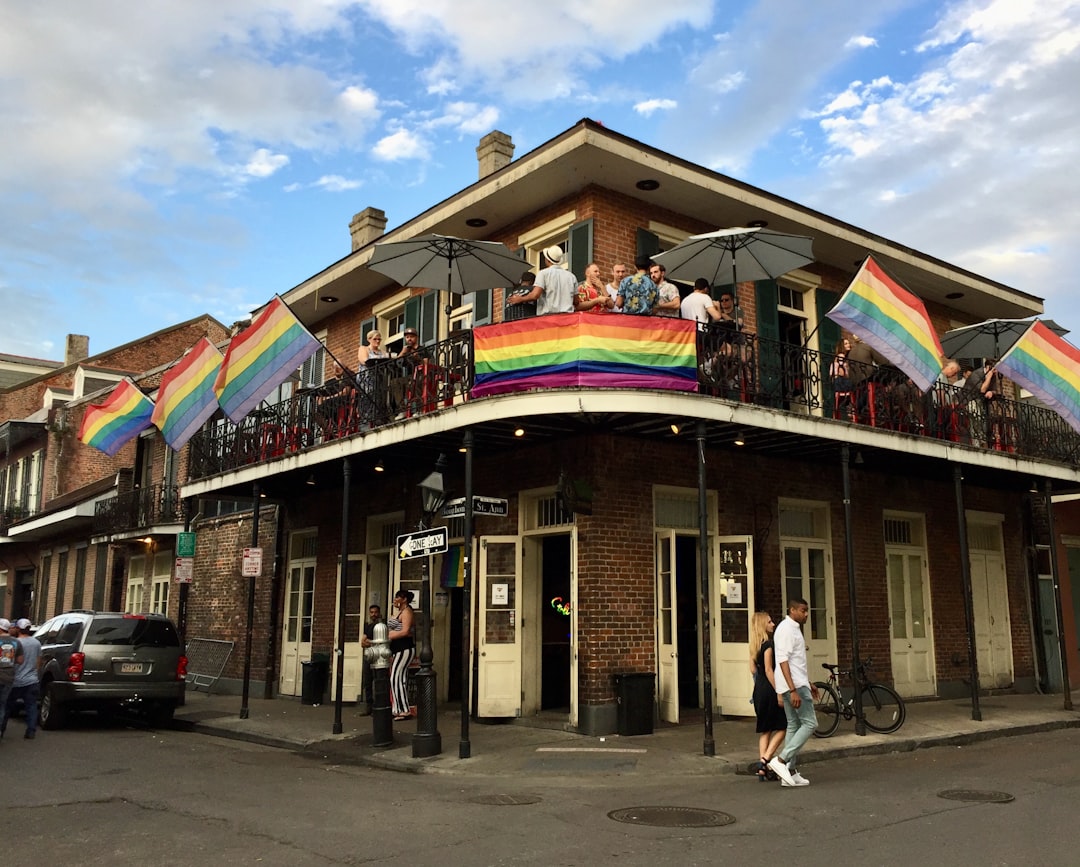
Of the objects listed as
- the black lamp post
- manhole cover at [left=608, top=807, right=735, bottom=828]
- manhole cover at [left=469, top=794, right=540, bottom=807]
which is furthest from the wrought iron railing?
manhole cover at [left=608, top=807, right=735, bottom=828]

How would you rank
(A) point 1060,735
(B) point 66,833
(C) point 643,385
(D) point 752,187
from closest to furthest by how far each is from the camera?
(B) point 66,833 → (C) point 643,385 → (A) point 1060,735 → (D) point 752,187

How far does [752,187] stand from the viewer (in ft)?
45.0

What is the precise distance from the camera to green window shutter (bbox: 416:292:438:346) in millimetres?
15805

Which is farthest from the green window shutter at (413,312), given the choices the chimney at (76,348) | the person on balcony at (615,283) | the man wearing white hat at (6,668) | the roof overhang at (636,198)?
the chimney at (76,348)

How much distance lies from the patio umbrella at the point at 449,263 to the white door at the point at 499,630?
139 inches

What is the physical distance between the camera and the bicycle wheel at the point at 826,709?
11195 millimetres

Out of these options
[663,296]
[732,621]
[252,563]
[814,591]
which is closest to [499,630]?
[732,621]

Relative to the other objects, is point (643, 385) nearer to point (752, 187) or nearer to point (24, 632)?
point (752, 187)

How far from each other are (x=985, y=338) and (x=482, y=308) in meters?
8.89

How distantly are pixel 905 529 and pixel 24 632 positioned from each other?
539 inches

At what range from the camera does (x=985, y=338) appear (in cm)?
1656

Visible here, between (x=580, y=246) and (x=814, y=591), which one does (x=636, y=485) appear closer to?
(x=580, y=246)

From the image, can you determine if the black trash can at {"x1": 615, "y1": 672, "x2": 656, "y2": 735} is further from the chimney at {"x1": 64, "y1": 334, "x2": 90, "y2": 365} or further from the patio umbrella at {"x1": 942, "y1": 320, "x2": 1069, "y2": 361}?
the chimney at {"x1": 64, "y1": 334, "x2": 90, "y2": 365}

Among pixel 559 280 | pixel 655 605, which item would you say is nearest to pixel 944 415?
pixel 655 605
